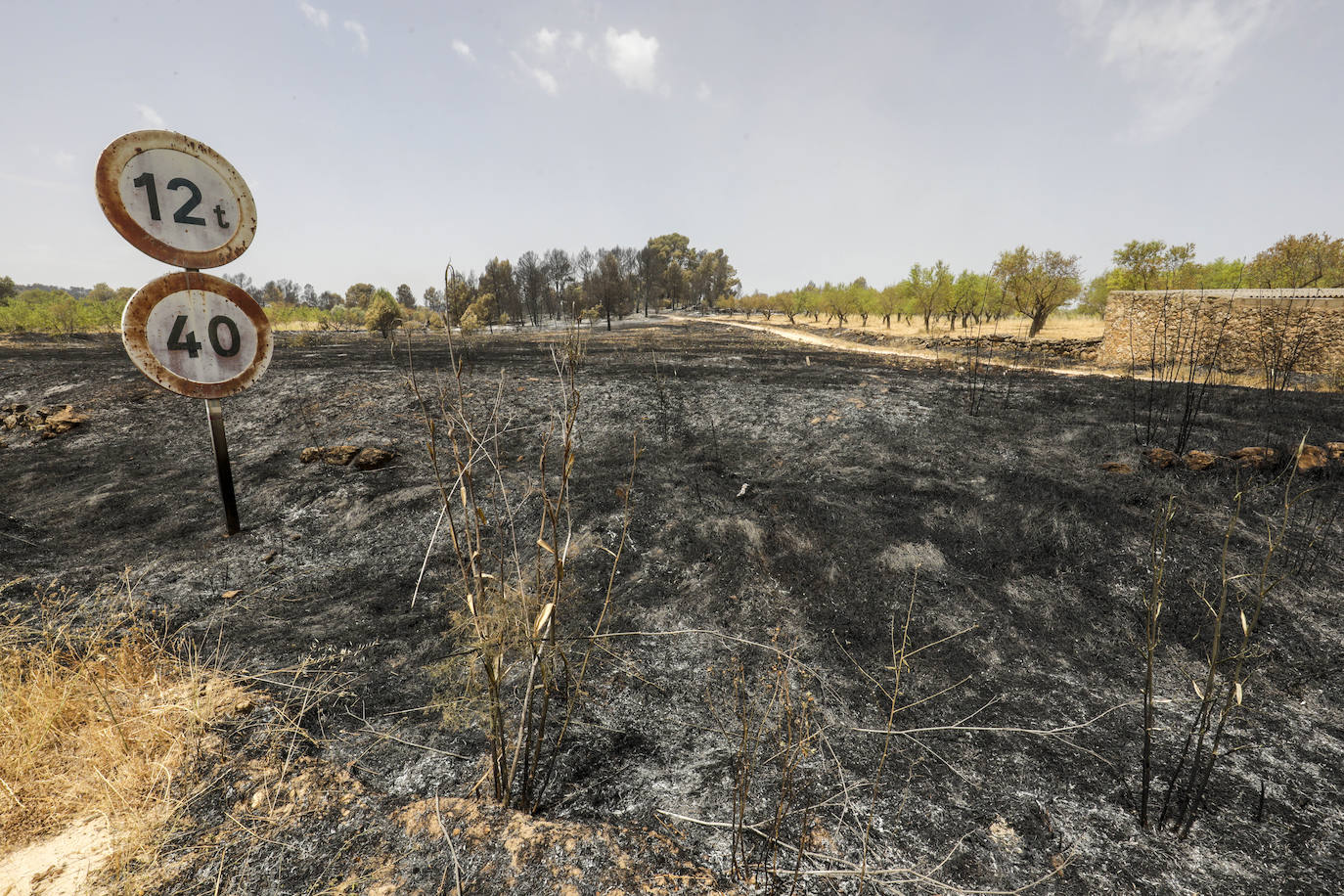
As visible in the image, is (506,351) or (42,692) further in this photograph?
(506,351)

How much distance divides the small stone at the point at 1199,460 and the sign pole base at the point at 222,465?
362 inches

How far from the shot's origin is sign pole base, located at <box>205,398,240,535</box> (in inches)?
148

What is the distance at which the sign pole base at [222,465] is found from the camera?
3.75 m

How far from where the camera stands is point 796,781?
2174mm

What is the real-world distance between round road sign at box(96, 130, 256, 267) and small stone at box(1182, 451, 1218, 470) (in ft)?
29.9

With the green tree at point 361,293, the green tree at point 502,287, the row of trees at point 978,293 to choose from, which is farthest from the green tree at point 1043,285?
the green tree at point 361,293

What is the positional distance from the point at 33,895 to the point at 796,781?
2.61m

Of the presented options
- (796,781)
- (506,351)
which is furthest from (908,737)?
(506,351)

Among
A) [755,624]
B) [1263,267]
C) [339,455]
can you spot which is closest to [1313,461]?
[755,624]

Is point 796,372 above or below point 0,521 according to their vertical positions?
above

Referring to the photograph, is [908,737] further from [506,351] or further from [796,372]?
[506,351]

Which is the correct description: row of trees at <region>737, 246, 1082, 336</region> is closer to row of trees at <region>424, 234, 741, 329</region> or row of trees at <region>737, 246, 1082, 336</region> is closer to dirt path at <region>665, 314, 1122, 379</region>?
dirt path at <region>665, 314, 1122, 379</region>

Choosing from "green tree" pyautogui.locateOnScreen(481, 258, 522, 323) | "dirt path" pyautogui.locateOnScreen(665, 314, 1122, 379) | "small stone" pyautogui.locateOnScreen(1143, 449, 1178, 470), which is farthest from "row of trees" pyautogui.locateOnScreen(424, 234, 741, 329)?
"small stone" pyautogui.locateOnScreen(1143, 449, 1178, 470)

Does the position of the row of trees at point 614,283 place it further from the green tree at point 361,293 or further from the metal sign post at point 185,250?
the metal sign post at point 185,250
